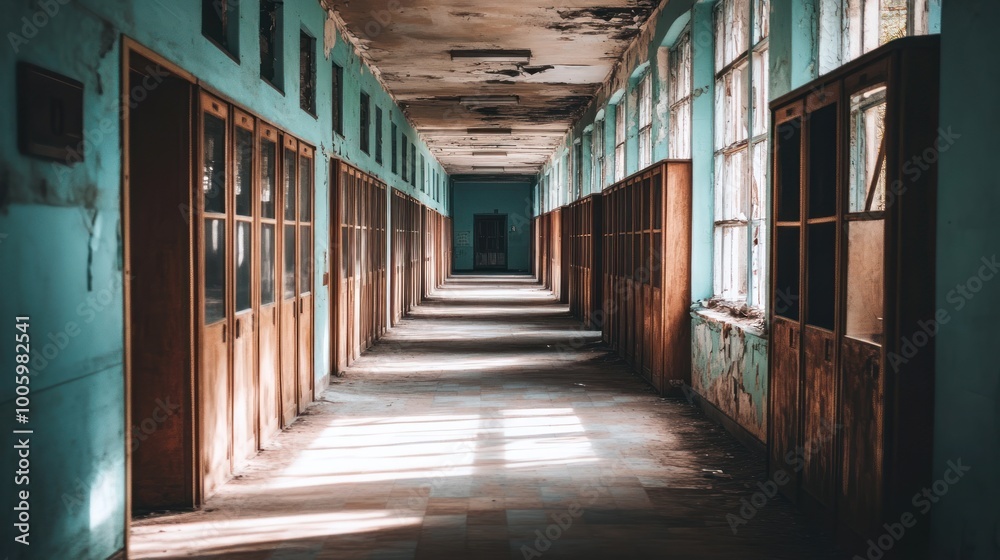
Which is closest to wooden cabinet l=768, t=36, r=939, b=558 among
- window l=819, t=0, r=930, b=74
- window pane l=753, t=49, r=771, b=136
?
window l=819, t=0, r=930, b=74

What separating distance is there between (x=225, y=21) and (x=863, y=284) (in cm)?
438

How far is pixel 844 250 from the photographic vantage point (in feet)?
12.8

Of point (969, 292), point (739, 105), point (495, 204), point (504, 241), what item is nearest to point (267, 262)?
point (739, 105)

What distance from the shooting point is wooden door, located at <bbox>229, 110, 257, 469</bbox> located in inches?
211

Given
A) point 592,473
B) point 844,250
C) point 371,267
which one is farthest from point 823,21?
point 371,267

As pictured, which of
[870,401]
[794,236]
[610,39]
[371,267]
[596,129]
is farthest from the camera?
[596,129]

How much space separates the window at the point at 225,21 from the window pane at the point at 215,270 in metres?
1.39

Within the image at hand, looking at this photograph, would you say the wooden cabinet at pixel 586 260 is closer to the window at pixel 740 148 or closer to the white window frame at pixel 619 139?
the white window frame at pixel 619 139

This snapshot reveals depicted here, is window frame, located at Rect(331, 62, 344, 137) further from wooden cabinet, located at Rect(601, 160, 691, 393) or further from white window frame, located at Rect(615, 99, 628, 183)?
white window frame, located at Rect(615, 99, 628, 183)

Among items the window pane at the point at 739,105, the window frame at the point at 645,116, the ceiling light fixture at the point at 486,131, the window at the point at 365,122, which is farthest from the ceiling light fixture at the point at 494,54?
the ceiling light fixture at the point at 486,131

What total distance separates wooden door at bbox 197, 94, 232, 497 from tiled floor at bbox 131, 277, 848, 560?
0.89 feet

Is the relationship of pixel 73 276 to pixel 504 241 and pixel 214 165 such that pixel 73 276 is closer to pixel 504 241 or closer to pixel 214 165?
pixel 214 165

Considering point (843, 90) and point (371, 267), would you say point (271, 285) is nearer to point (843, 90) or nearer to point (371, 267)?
point (843, 90)

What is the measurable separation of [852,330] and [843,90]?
112cm
